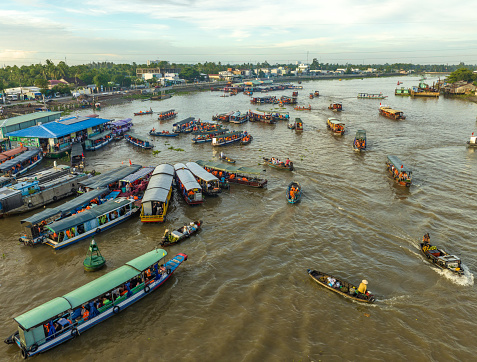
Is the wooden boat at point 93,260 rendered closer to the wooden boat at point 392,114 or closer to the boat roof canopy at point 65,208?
the boat roof canopy at point 65,208

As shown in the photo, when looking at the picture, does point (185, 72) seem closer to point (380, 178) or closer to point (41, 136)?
point (41, 136)

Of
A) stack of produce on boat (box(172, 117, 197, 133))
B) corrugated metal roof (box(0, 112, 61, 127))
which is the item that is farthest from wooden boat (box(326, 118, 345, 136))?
corrugated metal roof (box(0, 112, 61, 127))

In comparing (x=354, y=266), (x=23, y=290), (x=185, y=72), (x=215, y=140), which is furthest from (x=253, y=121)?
(x=185, y=72)

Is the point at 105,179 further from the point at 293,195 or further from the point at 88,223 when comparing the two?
the point at 293,195

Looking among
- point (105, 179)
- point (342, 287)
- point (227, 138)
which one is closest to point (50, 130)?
point (105, 179)

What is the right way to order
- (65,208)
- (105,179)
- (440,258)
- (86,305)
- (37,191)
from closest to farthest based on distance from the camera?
(86,305) → (440,258) → (65,208) → (37,191) → (105,179)
